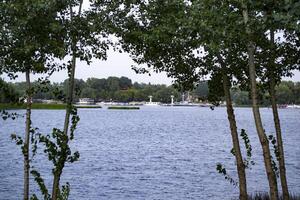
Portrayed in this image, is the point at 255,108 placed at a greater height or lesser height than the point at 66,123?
greater

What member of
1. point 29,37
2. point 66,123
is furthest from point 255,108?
point 29,37

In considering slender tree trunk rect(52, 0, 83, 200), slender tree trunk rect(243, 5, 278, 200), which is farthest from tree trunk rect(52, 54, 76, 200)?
slender tree trunk rect(243, 5, 278, 200)

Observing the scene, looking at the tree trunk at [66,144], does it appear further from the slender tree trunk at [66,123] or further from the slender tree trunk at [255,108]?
the slender tree trunk at [255,108]

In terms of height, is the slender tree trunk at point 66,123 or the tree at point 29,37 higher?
the tree at point 29,37

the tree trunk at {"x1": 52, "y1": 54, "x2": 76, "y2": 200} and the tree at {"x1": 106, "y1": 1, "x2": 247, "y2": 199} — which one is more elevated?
the tree at {"x1": 106, "y1": 1, "x2": 247, "y2": 199}

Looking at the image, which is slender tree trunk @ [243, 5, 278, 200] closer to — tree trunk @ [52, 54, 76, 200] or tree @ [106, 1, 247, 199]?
tree @ [106, 1, 247, 199]

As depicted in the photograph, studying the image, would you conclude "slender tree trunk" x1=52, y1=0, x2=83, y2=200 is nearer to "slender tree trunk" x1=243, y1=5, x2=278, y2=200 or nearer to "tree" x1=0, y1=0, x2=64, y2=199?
"tree" x1=0, y1=0, x2=64, y2=199

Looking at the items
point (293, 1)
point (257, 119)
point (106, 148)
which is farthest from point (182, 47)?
point (106, 148)

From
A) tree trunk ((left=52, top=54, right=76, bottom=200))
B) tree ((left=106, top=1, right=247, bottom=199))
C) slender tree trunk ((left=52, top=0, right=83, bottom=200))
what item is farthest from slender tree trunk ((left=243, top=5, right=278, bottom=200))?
tree trunk ((left=52, top=54, right=76, bottom=200))

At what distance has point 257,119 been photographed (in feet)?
46.5

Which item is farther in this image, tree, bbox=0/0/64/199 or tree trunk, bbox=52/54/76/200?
tree trunk, bbox=52/54/76/200

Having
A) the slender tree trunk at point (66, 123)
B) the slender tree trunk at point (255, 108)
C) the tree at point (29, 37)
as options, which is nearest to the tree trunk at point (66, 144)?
the slender tree trunk at point (66, 123)

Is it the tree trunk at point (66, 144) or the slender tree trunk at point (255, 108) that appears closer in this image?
the slender tree trunk at point (255, 108)

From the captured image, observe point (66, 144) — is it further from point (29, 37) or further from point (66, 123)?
point (29, 37)
